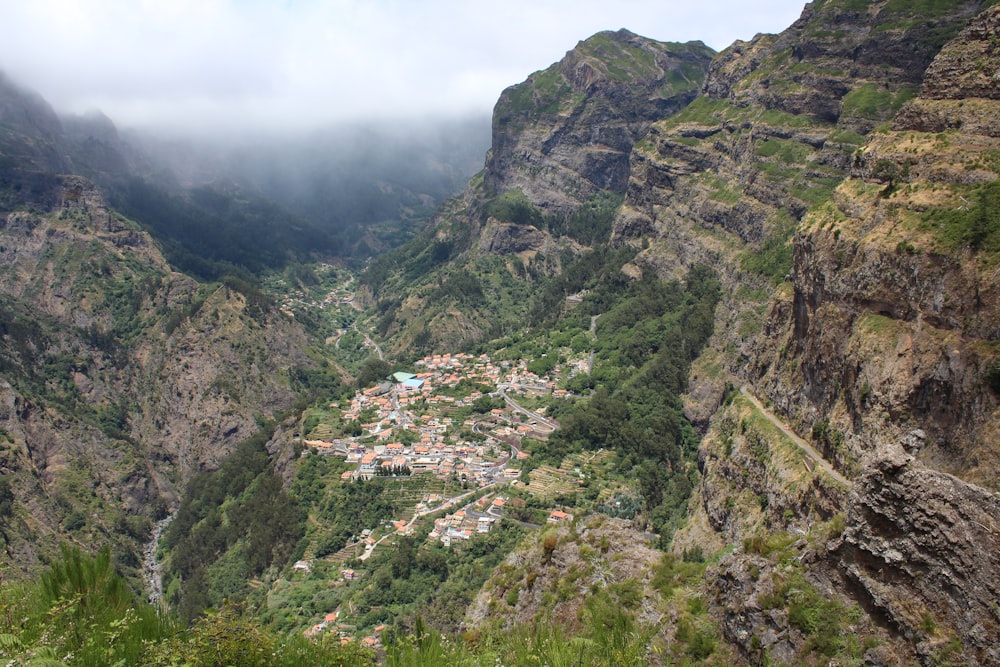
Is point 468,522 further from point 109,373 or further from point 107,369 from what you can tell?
point 107,369

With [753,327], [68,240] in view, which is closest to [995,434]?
[753,327]

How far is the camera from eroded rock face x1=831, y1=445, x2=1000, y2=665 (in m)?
10.9

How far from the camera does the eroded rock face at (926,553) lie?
10930 millimetres

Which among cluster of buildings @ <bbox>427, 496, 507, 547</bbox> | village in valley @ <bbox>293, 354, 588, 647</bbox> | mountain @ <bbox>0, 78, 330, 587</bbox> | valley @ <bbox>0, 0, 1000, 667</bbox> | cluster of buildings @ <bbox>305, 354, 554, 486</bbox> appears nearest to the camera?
valley @ <bbox>0, 0, 1000, 667</bbox>

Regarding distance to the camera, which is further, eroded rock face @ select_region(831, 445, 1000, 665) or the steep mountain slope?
the steep mountain slope

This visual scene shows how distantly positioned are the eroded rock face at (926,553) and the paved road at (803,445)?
19.4 meters

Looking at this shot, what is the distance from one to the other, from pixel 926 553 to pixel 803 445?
87.9 feet

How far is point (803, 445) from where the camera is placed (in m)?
36.9

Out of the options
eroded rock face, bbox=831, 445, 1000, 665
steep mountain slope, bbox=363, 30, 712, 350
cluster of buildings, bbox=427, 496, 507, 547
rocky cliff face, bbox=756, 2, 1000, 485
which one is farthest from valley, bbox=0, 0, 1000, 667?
steep mountain slope, bbox=363, 30, 712, 350

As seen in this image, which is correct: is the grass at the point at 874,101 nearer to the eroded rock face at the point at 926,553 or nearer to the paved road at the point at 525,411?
the paved road at the point at 525,411

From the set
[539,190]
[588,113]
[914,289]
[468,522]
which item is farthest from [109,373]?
[914,289]

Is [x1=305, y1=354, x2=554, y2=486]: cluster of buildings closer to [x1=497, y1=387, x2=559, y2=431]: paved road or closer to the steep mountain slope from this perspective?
[x1=497, y1=387, x2=559, y2=431]: paved road

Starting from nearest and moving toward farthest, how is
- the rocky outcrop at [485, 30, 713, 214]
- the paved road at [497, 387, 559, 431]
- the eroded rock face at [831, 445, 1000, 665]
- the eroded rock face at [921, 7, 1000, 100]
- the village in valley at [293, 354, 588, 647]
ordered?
the eroded rock face at [831, 445, 1000, 665], the eroded rock face at [921, 7, 1000, 100], the village in valley at [293, 354, 588, 647], the paved road at [497, 387, 559, 431], the rocky outcrop at [485, 30, 713, 214]

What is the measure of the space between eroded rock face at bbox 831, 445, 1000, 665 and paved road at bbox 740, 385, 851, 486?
19385mm
